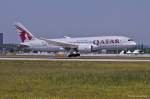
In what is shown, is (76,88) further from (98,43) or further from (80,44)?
(98,43)

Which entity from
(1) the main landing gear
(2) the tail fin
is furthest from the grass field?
(2) the tail fin

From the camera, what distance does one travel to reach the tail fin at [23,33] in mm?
119875

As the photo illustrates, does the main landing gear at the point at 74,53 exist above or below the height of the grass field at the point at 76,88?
above

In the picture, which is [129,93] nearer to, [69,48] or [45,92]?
[45,92]

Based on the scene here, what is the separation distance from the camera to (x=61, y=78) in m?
31.8

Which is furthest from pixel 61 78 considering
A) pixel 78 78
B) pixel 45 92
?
pixel 45 92

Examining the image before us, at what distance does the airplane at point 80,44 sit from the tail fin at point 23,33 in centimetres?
145

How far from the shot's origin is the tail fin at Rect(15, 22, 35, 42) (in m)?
120

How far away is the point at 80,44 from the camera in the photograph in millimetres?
100000

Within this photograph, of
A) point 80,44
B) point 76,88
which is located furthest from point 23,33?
point 76,88

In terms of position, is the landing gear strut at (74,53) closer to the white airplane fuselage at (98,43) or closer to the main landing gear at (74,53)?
the main landing gear at (74,53)

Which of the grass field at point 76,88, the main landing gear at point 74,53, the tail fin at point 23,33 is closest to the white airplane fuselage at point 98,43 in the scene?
the main landing gear at point 74,53

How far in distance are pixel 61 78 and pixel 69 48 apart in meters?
72.0

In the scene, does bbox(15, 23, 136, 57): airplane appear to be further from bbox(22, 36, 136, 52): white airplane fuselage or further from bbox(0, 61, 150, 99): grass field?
bbox(0, 61, 150, 99): grass field
